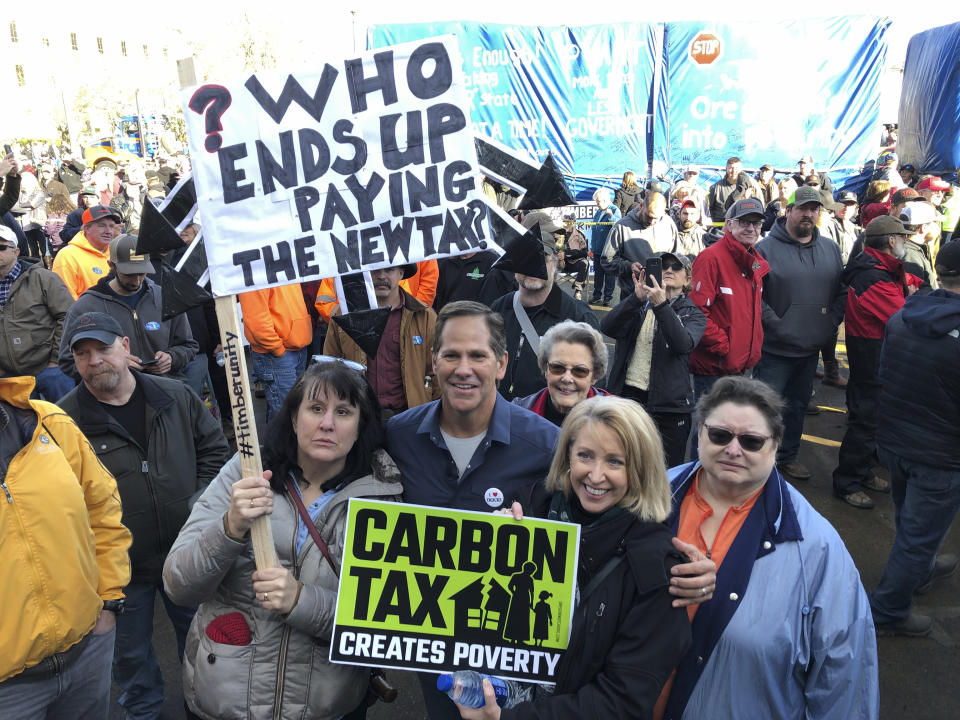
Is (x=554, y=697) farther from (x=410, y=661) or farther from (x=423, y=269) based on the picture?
(x=423, y=269)

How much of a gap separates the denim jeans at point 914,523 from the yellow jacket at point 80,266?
20.5 feet

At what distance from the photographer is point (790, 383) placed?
5.98 m

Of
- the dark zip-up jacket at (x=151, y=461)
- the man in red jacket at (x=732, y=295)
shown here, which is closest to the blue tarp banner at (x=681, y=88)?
the man in red jacket at (x=732, y=295)

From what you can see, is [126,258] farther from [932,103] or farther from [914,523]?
[932,103]

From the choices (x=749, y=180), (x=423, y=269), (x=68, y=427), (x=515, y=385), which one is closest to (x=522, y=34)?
(x=749, y=180)

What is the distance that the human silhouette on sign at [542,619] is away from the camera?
2045mm

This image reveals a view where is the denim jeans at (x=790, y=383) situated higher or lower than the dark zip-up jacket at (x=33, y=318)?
lower

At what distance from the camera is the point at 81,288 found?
6148 millimetres

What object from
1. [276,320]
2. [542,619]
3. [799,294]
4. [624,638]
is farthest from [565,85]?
[624,638]

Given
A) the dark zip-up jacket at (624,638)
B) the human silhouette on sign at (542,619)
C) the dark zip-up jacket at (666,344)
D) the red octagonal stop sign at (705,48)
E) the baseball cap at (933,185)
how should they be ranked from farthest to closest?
1. the red octagonal stop sign at (705,48)
2. the baseball cap at (933,185)
3. the dark zip-up jacket at (666,344)
4. the human silhouette on sign at (542,619)
5. the dark zip-up jacket at (624,638)

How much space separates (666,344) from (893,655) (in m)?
2.16

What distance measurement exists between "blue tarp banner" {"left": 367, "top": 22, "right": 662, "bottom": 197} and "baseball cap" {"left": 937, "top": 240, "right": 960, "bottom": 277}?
39.9 feet

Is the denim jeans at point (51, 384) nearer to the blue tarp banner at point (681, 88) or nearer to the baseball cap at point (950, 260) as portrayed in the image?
the baseball cap at point (950, 260)

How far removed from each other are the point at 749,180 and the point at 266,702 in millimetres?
11823
